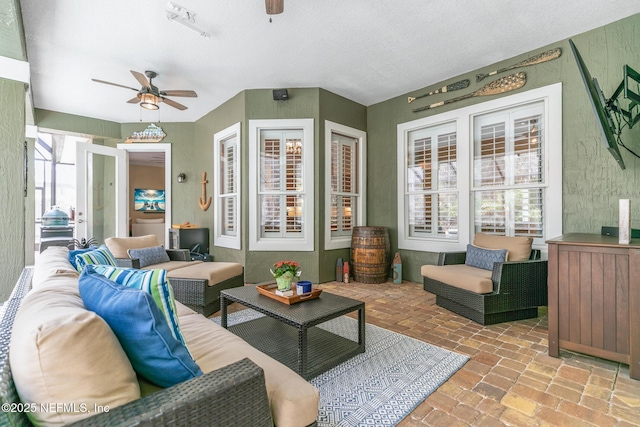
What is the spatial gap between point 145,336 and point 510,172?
4110 mm

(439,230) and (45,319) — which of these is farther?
(439,230)

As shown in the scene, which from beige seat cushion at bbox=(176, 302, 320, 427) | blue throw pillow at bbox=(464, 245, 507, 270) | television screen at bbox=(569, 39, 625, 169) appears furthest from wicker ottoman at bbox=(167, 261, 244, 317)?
television screen at bbox=(569, 39, 625, 169)

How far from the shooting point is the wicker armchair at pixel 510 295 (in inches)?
110

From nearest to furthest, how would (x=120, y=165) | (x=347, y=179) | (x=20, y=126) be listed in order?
(x=20, y=126)
(x=347, y=179)
(x=120, y=165)

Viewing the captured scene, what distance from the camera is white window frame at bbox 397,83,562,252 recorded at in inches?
129

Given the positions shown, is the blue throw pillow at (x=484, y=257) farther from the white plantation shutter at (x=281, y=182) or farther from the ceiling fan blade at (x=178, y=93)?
the ceiling fan blade at (x=178, y=93)

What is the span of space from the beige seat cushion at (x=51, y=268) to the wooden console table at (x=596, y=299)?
3111 millimetres

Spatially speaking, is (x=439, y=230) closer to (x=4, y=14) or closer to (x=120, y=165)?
(x=4, y=14)

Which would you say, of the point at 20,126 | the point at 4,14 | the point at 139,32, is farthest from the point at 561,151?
the point at 20,126

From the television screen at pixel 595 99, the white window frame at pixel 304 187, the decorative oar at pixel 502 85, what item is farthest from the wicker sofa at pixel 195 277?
the decorative oar at pixel 502 85

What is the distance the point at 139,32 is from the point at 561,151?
182 inches

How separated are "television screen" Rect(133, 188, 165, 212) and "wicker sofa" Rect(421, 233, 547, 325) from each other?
Result: 29.6 ft

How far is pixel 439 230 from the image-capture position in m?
4.39

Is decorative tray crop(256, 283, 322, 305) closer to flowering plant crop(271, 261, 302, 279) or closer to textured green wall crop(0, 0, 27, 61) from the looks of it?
flowering plant crop(271, 261, 302, 279)
